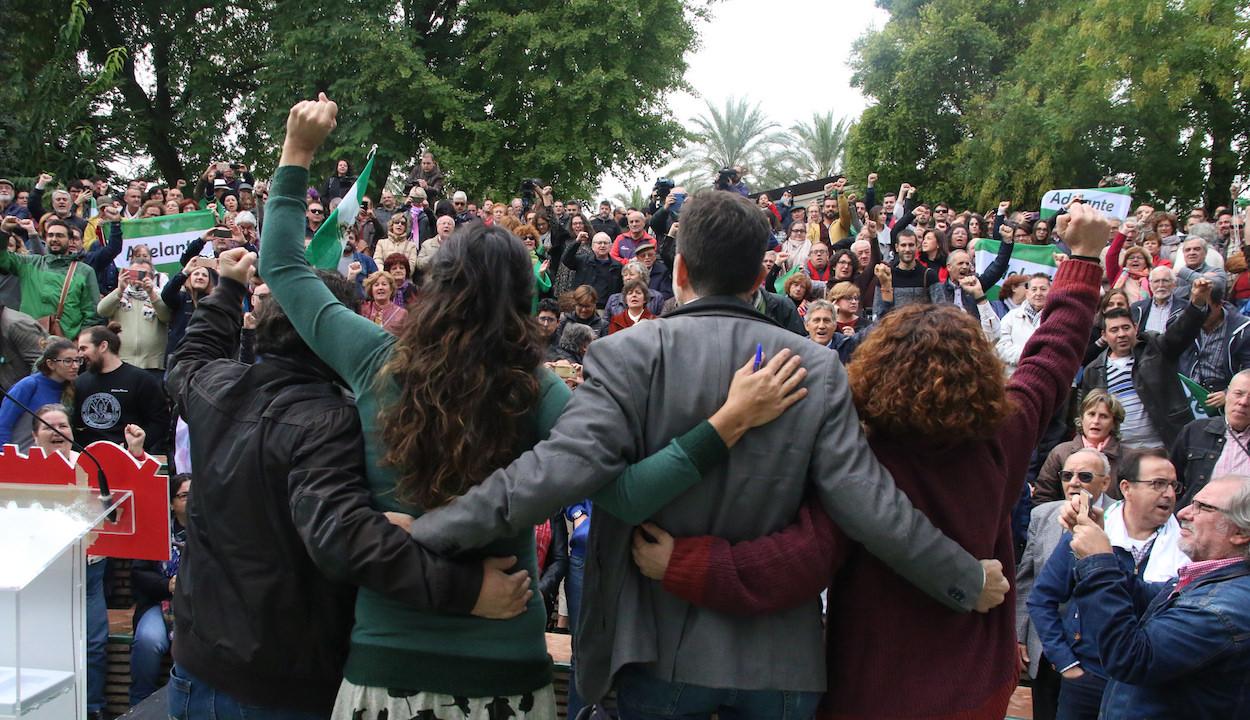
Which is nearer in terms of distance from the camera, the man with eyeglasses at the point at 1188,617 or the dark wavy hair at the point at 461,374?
the dark wavy hair at the point at 461,374

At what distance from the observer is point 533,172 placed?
2028cm

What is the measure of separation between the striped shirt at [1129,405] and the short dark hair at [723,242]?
5.43 meters

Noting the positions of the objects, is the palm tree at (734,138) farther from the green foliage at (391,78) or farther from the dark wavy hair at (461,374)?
the dark wavy hair at (461,374)

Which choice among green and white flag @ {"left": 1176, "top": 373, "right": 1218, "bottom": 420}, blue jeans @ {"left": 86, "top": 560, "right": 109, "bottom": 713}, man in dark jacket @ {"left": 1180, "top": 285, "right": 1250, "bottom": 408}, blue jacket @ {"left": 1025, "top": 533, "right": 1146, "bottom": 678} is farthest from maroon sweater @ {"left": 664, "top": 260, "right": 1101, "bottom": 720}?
man in dark jacket @ {"left": 1180, "top": 285, "right": 1250, "bottom": 408}

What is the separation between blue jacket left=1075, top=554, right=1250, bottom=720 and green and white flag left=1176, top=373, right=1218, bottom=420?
13.7 ft

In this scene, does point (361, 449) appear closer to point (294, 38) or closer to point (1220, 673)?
point (1220, 673)

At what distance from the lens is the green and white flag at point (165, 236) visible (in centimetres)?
954

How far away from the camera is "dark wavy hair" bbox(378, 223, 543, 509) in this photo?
202 centimetres

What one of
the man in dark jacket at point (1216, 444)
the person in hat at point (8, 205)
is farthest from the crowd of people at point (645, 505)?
the person in hat at point (8, 205)

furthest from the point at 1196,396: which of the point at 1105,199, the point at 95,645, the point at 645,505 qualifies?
the point at 95,645

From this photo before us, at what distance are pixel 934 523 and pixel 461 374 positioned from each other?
98cm

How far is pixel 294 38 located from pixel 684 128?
801cm

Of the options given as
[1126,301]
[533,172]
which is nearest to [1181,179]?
[533,172]

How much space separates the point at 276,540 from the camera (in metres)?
2.21
